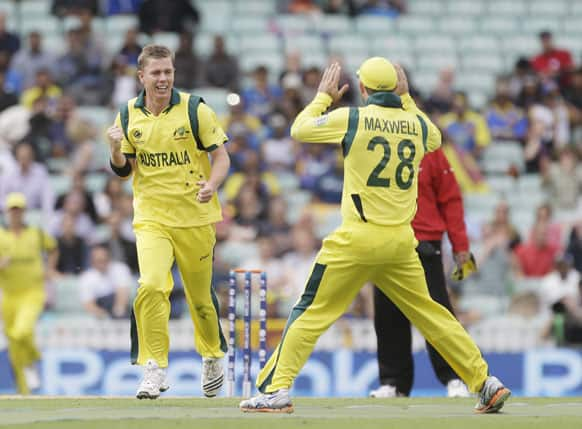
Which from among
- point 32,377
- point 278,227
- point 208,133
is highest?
point 208,133

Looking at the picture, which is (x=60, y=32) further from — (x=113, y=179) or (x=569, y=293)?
(x=569, y=293)

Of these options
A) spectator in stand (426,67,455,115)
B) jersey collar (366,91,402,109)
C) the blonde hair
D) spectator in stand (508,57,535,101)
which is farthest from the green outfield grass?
spectator in stand (508,57,535,101)

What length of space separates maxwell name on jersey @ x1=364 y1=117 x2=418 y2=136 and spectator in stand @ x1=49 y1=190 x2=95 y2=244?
8757 mm

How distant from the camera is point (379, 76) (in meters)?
10.4

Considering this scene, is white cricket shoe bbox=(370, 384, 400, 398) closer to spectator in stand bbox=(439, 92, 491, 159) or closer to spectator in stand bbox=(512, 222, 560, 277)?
spectator in stand bbox=(512, 222, 560, 277)

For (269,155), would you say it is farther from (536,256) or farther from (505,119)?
(536,256)

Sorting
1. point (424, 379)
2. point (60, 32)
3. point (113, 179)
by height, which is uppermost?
point (60, 32)

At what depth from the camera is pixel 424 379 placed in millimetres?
16531

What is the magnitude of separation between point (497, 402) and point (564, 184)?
1009 cm

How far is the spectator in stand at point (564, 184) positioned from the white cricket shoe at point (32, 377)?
6.95 m

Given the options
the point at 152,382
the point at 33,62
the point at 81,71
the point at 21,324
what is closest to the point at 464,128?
the point at 81,71

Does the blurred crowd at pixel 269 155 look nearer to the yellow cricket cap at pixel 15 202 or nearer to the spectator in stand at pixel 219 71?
the spectator in stand at pixel 219 71

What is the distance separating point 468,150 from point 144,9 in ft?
15.8

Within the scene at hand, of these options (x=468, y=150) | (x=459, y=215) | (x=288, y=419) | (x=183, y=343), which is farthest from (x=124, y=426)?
(x=468, y=150)
